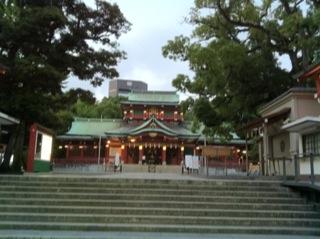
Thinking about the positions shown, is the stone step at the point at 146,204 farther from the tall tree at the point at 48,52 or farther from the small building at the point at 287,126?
the tall tree at the point at 48,52

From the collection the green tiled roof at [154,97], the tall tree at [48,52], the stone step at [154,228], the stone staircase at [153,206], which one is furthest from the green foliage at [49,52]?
the green tiled roof at [154,97]

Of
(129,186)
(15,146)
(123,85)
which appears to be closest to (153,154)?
(15,146)

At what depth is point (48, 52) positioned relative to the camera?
19516 millimetres

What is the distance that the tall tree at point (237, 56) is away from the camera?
1880cm

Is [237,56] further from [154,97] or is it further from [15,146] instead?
[154,97]

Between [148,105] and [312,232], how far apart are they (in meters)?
35.9

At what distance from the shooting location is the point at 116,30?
21141 mm

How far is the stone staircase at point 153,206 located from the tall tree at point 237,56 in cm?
825

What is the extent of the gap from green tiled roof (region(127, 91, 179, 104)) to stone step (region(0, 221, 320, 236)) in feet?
117

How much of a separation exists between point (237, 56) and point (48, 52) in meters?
9.69

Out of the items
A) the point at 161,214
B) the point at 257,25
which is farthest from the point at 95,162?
the point at 161,214

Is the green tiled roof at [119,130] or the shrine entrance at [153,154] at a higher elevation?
the green tiled roof at [119,130]

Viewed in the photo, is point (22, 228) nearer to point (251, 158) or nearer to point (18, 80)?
point (18, 80)

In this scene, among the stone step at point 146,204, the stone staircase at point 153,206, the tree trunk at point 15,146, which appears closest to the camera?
the stone staircase at point 153,206
